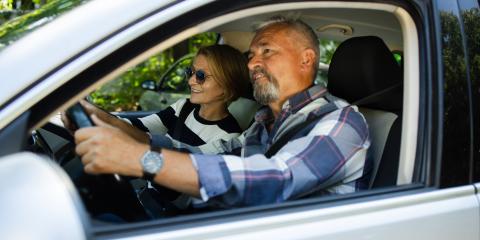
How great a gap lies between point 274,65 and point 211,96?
0.69 m

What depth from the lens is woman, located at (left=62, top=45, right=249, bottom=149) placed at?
9.93 feet

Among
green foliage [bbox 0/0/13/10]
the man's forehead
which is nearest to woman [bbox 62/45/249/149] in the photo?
the man's forehead

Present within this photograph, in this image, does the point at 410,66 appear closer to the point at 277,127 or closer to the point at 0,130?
the point at 277,127

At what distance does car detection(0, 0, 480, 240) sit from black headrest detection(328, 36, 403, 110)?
0.21 m

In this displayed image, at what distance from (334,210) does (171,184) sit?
444 mm

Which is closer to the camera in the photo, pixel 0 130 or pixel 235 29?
pixel 0 130

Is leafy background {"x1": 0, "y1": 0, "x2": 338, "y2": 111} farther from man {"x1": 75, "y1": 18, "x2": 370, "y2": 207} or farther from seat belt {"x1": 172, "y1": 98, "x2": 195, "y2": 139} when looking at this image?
seat belt {"x1": 172, "y1": 98, "x2": 195, "y2": 139}

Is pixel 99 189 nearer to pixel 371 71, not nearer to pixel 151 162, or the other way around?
pixel 151 162

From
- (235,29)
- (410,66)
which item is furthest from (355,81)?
(235,29)

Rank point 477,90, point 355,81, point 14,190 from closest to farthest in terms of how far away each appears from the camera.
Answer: point 14,190 < point 477,90 < point 355,81

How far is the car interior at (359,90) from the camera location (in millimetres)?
1671

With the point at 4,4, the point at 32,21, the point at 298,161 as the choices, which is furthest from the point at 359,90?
the point at 4,4

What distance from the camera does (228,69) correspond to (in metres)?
3.10

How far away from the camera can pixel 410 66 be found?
1899 millimetres
